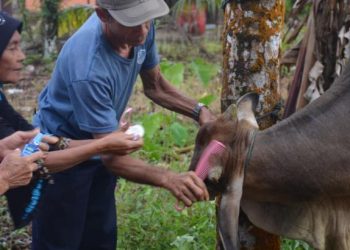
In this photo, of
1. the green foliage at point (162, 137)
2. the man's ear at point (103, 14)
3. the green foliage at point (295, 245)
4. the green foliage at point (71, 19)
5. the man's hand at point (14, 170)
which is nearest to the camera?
the man's hand at point (14, 170)

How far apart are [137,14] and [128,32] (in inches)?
3.9

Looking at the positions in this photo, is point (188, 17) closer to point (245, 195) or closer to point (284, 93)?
point (284, 93)

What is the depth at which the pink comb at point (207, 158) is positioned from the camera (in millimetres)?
3055

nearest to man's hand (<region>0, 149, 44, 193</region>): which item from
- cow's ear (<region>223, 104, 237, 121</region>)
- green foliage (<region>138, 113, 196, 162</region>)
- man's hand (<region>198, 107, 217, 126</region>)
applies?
cow's ear (<region>223, 104, 237, 121</region>)

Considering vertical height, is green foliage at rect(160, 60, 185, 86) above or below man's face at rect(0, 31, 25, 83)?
below

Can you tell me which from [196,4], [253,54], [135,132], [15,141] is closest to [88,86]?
[135,132]

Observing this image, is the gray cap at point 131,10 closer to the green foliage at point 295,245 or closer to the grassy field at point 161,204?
the grassy field at point 161,204

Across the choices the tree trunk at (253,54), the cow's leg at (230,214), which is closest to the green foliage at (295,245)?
the tree trunk at (253,54)

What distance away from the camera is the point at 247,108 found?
3240mm

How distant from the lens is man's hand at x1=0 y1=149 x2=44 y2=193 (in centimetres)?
291

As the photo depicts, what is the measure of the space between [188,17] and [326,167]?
8905 mm

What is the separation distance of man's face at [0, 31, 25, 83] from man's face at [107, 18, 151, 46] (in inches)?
15.8

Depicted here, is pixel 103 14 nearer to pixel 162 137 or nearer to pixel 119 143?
pixel 119 143

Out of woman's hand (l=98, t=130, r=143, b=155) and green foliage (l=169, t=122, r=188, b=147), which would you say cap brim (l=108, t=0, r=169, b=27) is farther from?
green foliage (l=169, t=122, r=188, b=147)
